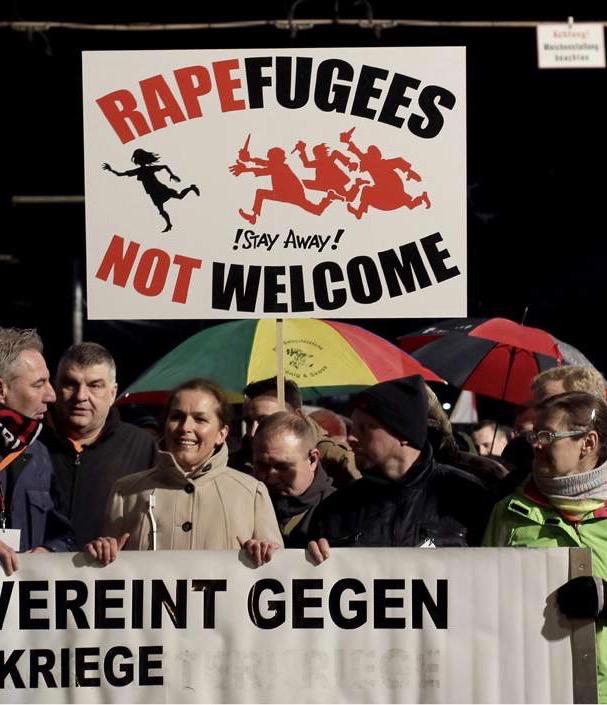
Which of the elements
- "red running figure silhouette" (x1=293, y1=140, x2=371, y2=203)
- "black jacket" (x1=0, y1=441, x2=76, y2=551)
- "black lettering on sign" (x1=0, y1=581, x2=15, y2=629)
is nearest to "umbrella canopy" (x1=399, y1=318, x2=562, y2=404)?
"red running figure silhouette" (x1=293, y1=140, x2=371, y2=203)

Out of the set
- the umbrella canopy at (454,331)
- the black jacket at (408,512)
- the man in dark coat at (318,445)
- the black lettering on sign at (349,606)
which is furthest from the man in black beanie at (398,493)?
the umbrella canopy at (454,331)

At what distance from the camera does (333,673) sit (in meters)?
4.61

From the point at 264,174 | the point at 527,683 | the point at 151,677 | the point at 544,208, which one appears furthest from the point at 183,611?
the point at 544,208

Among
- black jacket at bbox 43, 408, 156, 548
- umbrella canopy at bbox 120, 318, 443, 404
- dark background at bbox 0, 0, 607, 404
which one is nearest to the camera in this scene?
black jacket at bbox 43, 408, 156, 548

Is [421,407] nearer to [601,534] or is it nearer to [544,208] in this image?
[601,534]

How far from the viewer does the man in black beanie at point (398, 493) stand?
5.04 metres

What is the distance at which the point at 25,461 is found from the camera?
17.7 feet

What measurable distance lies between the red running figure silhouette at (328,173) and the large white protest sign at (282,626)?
150 centimetres

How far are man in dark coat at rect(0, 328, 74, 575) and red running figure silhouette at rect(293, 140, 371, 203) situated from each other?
1.15 m

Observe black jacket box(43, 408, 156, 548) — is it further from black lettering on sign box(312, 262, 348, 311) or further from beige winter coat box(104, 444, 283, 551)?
black lettering on sign box(312, 262, 348, 311)

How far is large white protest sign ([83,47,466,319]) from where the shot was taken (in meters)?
5.63

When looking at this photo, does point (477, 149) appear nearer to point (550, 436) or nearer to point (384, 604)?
point (550, 436)

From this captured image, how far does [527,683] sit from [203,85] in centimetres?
240

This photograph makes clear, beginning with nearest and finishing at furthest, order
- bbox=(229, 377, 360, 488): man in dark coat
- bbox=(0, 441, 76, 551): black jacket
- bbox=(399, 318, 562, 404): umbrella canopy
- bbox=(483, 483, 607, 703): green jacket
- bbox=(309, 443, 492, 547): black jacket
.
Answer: bbox=(483, 483, 607, 703): green jacket, bbox=(309, 443, 492, 547): black jacket, bbox=(0, 441, 76, 551): black jacket, bbox=(229, 377, 360, 488): man in dark coat, bbox=(399, 318, 562, 404): umbrella canopy
